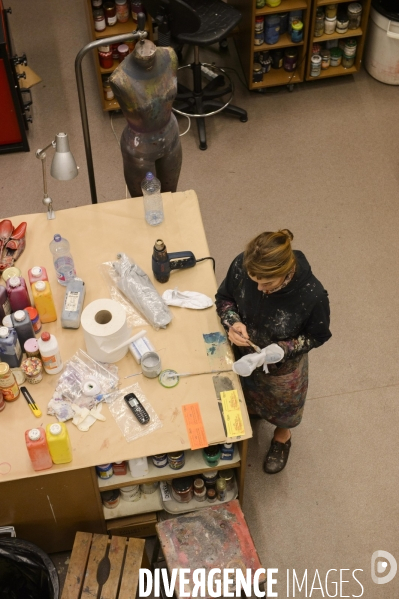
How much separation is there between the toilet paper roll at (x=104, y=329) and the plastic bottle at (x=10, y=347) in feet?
0.87

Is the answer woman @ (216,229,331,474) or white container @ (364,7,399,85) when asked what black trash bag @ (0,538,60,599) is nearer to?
woman @ (216,229,331,474)

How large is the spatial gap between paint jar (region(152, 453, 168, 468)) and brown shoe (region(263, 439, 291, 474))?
2.32ft

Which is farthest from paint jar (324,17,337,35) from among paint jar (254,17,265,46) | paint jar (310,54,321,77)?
paint jar (254,17,265,46)

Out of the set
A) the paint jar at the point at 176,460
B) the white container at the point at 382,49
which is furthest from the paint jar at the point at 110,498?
the white container at the point at 382,49

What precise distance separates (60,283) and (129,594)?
4.25ft

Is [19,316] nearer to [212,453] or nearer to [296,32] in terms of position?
[212,453]

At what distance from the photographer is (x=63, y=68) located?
17.0ft

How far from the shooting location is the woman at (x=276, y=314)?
7.93ft

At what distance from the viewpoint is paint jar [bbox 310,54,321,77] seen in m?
4.89

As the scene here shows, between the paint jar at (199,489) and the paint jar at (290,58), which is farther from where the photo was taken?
the paint jar at (290,58)

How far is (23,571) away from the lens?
104 inches

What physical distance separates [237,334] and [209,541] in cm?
81

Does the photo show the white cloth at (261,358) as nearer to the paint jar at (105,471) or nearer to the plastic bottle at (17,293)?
the paint jar at (105,471)

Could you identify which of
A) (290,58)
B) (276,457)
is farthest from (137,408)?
(290,58)
